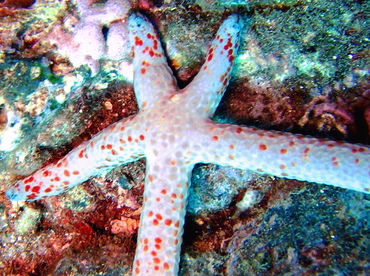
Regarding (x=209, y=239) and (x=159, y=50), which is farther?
(x=209, y=239)

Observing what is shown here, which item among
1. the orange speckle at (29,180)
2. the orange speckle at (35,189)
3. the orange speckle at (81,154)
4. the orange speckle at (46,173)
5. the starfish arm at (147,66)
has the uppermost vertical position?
the starfish arm at (147,66)

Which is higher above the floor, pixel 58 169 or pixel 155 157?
pixel 155 157

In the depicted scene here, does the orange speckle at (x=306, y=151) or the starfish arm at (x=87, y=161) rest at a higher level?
the orange speckle at (x=306, y=151)

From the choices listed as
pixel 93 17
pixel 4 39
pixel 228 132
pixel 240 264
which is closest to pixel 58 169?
pixel 4 39

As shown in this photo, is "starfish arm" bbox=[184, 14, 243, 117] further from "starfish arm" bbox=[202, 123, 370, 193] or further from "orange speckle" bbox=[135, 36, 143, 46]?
"orange speckle" bbox=[135, 36, 143, 46]

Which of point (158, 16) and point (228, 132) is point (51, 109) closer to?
point (158, 16)

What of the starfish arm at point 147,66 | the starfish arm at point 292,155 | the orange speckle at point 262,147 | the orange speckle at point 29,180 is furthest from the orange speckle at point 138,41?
the orange speckle at point 29,180

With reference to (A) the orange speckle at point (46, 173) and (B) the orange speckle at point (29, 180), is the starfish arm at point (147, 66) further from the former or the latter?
(B) the orange speckle at point (29, 180)

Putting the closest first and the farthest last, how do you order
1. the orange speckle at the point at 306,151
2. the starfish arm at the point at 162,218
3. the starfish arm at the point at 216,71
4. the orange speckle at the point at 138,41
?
the orange speckle at the point at 306,151
the starfish arm at the point at 162,218
the starfish arm at the point at 216,71
the orange speckle at the point at 138,41
